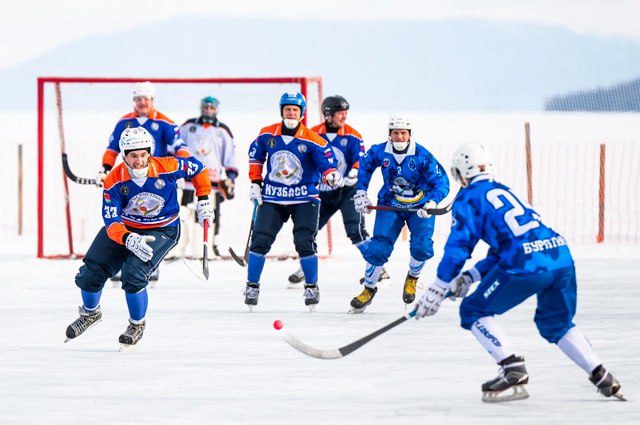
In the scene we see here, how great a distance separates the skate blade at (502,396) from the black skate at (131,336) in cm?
232

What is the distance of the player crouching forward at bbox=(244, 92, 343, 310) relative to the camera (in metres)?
8.67

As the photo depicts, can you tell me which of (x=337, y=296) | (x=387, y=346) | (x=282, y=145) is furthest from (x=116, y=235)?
(x=337, y=296)

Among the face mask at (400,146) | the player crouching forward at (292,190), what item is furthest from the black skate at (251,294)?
the face mask at (400,146)

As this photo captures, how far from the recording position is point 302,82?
1261cm

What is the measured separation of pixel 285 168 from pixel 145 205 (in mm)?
1809

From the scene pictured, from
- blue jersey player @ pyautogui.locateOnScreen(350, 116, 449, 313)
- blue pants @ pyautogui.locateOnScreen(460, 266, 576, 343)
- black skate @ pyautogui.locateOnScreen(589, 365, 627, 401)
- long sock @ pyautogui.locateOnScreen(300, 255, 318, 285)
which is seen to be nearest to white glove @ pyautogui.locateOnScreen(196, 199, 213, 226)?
long sock @ pyautogui.locateOnScreen(300, 255, 318, 285)

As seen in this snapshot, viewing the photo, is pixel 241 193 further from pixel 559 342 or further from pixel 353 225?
pixel 559 342

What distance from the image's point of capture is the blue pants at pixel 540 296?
17.3 feet

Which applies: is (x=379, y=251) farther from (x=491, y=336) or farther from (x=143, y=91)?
(x=491, y=336)

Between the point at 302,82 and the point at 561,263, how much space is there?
7568mm

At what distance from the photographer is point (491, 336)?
5.37 metres

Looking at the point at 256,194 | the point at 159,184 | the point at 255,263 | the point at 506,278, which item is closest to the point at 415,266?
the point at 255,263

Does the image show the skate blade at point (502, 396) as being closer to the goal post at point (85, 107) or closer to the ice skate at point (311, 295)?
the ice skate at point (311, 295)

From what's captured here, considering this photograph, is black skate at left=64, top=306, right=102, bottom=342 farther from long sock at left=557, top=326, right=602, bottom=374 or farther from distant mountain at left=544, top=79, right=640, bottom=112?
distant mountain at left=544, top=79, right=640, bottom=112
